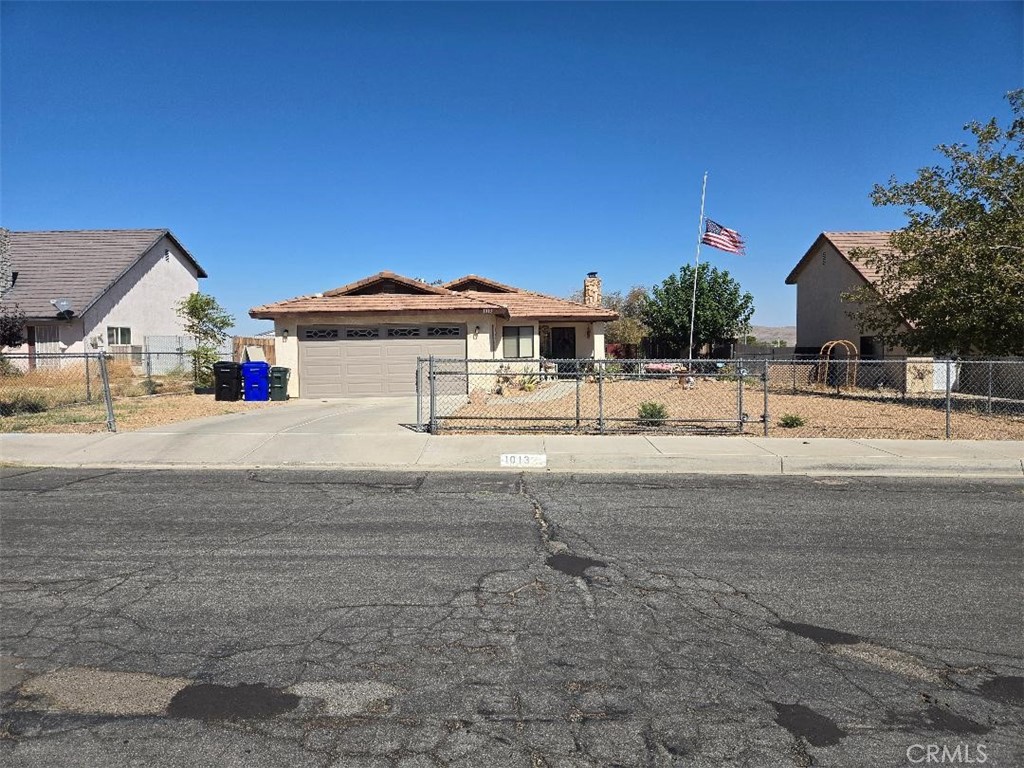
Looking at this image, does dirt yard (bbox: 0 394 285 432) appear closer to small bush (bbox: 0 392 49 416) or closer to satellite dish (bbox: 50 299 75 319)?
small bush (bbox: 0 392 49 416)

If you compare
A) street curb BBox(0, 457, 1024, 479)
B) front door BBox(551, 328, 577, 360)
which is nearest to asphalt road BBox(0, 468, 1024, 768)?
street curb BBox(0, 457, 1024, 479)

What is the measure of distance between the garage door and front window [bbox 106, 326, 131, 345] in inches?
539

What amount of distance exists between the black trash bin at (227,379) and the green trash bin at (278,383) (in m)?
0.84

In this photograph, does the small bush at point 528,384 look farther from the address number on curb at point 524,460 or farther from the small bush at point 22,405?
the small bush at point 22,405

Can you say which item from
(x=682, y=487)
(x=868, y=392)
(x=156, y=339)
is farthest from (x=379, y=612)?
(x=156, y=339)

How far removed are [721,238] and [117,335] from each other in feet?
81.5

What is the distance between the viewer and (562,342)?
30844 millimetres

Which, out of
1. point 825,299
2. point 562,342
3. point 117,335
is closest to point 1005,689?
point 562,342

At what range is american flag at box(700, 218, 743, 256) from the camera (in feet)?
87.8

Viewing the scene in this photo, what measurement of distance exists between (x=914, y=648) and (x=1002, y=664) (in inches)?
16.6

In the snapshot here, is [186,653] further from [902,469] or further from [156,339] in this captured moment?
[156,339]

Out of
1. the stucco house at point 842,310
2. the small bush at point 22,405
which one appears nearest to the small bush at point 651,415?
the small bush at point 22,405

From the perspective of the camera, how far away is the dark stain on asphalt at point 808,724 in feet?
10.6

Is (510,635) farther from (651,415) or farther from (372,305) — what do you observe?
(372,305)
